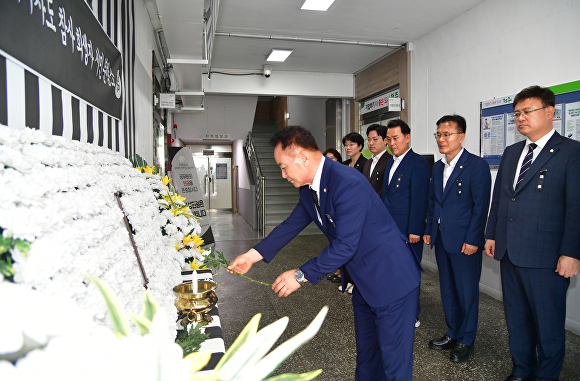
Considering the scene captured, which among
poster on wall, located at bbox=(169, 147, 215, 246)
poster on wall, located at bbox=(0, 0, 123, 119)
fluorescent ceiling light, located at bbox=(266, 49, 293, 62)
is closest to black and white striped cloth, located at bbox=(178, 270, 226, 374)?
poster on wall, located at bbox=(0, 0, 123, 119)

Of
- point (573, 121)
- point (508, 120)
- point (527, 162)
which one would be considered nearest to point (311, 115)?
point (508, 120)

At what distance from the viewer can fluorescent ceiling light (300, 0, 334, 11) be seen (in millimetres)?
4348

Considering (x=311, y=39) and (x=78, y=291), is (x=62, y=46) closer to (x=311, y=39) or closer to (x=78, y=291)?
(x=78, y=291)

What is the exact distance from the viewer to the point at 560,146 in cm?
224

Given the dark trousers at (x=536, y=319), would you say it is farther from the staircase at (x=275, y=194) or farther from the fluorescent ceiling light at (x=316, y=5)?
the staircase at (x=275, y=194)

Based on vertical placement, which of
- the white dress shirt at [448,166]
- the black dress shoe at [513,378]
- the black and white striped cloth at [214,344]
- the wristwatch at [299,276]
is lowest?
the black dress shoe at [513,378]

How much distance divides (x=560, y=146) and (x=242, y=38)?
14.9 ft

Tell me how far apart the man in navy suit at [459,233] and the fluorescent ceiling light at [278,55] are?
12.7 feet

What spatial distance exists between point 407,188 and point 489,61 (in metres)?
2.10

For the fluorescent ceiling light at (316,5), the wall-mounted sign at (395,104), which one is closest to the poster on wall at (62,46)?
the fluorescent ceiling light at (316,5)

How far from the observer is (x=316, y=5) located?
4449 millimetres

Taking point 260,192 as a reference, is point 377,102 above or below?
above

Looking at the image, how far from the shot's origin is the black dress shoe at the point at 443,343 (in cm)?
283

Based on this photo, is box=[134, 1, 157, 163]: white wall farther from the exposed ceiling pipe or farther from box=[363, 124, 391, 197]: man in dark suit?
box=[363, 124, 391, 197]: man in dark suit
